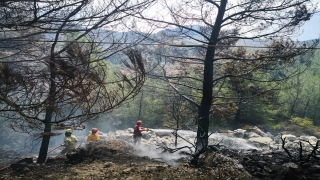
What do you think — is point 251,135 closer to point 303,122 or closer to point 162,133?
point 162,133

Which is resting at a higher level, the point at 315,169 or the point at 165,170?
the point at 315,169

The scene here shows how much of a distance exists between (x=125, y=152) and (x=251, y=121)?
1992cm

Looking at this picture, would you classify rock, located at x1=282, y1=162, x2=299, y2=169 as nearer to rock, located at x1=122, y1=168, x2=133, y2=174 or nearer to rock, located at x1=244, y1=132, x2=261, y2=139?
rock, located at x1=122, y1=168, x2=133, y2=174

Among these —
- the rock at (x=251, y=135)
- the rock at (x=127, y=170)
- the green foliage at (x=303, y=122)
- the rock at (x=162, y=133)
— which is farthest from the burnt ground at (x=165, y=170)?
the green foliage at (x=303, y=122)

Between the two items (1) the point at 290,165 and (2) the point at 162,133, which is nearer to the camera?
(1) the point at 290,165

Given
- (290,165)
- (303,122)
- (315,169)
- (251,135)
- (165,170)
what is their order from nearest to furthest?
(315,169), (165,170), (290,165), (251,135), (303,122)

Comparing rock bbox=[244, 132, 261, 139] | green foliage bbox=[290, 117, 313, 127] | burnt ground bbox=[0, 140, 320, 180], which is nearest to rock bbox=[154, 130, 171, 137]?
rock bbox=[244, 132, 261, 139]

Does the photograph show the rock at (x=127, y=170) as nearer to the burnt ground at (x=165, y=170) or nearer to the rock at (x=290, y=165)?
the burnt ground at (x=165, y=170)

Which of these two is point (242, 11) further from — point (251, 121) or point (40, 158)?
point (251, 121)

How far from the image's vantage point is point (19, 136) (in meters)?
21.9

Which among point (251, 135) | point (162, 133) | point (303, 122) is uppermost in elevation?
point (303, 122)

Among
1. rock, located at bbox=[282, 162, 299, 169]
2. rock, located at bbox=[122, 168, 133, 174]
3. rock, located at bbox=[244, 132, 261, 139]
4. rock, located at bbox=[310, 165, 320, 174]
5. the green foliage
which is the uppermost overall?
rock, located at bbox=[310, 165, 320, 174]

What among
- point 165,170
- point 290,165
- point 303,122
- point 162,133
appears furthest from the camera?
point 303,122

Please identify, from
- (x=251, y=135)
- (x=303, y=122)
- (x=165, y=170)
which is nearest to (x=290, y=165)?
(x=165, y=170)
